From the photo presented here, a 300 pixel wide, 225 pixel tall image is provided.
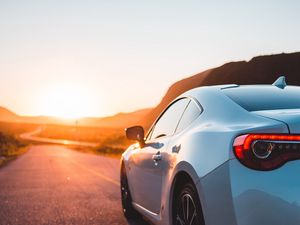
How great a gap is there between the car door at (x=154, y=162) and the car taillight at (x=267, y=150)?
4.72ft

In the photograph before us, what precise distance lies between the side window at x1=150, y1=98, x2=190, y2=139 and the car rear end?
1.74m

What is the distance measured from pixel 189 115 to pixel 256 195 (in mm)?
1688

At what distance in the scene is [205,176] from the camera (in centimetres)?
353

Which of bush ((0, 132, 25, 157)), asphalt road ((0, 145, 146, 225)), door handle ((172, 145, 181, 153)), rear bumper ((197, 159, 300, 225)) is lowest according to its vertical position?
bush ((0, 132, 25, 157))

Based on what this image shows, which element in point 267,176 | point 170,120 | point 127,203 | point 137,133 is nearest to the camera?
point 267,176

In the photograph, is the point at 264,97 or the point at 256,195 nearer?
the point at 256,195

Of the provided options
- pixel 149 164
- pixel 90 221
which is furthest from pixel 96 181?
pixel 149 164

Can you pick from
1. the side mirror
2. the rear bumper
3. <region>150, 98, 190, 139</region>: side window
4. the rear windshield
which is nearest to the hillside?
the side mirror

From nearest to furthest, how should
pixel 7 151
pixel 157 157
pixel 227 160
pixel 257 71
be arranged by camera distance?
1. pixel 227 160
2. pixel 157 157
3. pixel 7 151
4. pixel 257 71

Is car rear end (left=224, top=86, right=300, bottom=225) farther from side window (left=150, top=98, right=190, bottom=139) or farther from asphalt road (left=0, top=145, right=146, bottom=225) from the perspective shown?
asphalt road (left=0, top=145, right=146, bottom=225)

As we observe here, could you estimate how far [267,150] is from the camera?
3.08 meters

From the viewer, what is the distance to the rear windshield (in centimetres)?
396

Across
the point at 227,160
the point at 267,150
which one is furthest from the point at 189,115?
Result: the point at 267,150

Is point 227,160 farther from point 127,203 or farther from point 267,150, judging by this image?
point 127,203
